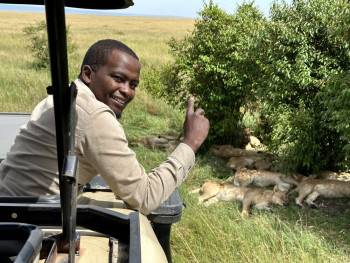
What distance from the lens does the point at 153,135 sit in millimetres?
12484

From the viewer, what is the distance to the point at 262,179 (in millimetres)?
9156

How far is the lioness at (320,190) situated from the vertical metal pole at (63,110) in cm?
660

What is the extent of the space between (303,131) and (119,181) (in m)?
6.63

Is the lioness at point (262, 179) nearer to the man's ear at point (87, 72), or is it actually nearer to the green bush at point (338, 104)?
the green bush at point (338, 104)

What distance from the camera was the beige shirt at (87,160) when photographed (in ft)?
8.27

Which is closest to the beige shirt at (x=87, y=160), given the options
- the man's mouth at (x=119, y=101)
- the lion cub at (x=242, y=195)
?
the man's mouth at (x=119, y=101)

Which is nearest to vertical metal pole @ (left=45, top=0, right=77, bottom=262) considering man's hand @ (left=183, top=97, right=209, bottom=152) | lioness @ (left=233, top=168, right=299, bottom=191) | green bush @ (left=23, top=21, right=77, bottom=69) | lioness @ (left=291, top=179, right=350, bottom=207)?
→ man's hand @ (left=183, top=97, right=209, bottom=152)

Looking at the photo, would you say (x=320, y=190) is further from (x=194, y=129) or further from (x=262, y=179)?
(x=194, y=129)

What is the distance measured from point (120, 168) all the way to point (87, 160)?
0.53ft

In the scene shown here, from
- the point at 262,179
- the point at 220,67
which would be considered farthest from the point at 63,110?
the point at 220,67

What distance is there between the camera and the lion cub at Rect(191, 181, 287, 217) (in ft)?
25.7

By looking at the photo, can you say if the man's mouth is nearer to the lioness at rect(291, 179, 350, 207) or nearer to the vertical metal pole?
the vertical metal pole

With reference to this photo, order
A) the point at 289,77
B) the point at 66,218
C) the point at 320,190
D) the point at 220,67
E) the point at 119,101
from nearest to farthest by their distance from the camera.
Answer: the point at 66,218
the point at 119,101
the point at 320,190
the point at 289,77
the point at 220,67

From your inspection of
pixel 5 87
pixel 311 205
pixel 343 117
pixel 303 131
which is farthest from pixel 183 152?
pixel 5 87
